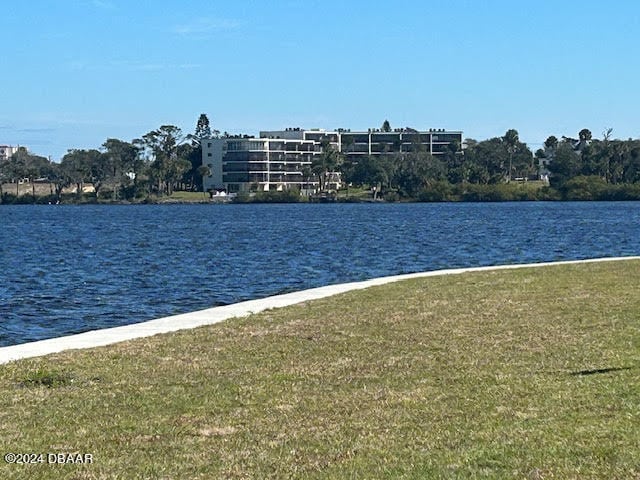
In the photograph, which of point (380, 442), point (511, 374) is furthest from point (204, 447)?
point (511, 374)

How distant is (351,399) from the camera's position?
39.1ft

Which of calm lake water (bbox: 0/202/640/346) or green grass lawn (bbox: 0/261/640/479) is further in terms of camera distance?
calm lake water (bbox: 0/202/640/346)

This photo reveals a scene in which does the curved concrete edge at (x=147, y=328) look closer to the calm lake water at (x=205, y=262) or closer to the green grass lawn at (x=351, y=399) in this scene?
the green grass lawn at (x=351, y=399)

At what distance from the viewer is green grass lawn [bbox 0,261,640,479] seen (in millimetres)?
9125

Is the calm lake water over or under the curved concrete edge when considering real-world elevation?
under

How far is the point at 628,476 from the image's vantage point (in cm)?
820

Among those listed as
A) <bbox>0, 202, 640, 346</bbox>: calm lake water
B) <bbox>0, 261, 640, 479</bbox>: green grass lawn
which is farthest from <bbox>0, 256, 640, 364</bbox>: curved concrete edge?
<bbox>0, 202, 640, 346</bbox>: calm lake water

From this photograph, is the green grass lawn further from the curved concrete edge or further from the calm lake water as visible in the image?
the calm lake water

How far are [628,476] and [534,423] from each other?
2.14 metres

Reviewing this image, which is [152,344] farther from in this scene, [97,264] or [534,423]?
[97,264]

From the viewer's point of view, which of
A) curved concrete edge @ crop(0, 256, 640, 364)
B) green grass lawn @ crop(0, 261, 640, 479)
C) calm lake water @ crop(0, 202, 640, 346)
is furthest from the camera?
calm lake water @ crop(0, 202, 640, 346)

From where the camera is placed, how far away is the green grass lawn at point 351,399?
912cm

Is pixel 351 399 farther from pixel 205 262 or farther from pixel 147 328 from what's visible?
pixel 205 262

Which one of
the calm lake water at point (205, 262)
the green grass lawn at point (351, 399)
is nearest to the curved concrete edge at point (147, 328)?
the green grass lawn at point (351, 399)
